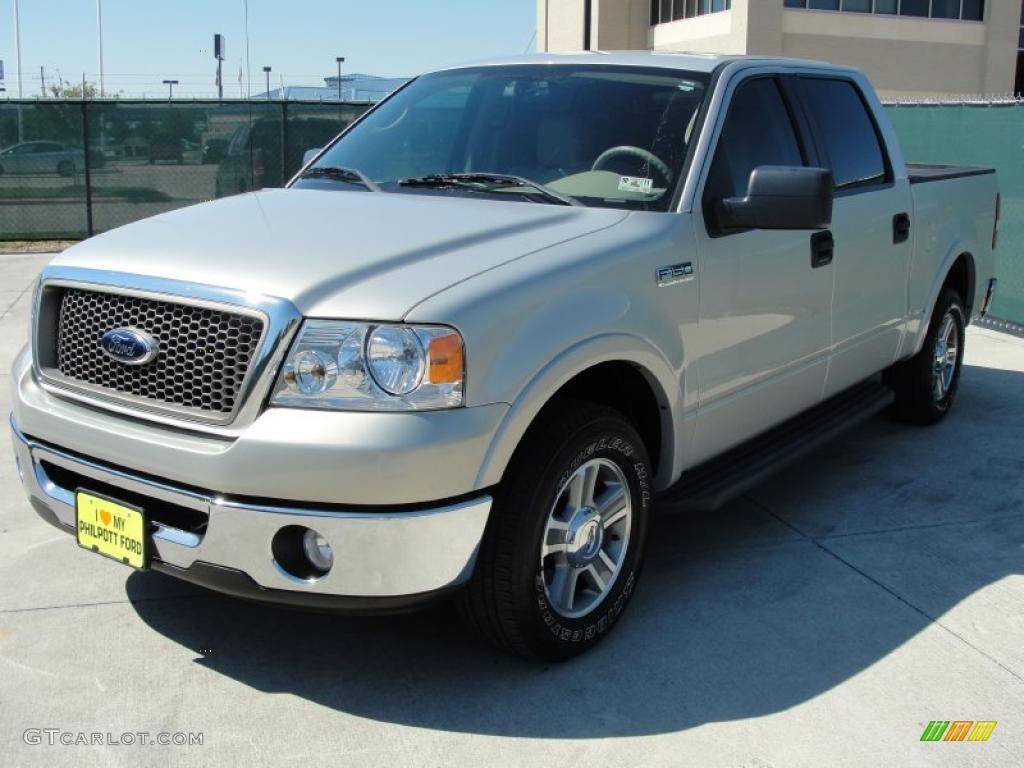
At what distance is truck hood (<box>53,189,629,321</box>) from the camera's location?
3.14 meters

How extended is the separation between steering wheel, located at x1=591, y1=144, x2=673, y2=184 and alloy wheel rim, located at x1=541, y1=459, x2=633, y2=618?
1122 mm

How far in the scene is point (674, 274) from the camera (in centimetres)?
385

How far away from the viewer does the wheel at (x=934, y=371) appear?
6.23 metres

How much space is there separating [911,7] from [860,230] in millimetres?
39802

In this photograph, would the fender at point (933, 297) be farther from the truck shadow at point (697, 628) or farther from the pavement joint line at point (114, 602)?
the pavement joint line at point (114, 602)

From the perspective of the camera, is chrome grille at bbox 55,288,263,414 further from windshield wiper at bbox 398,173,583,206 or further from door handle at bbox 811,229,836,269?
door handle at bbox 811,229,836,269

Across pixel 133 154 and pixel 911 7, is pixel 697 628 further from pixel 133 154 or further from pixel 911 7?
pixel 911 7

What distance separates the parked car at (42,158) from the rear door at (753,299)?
13256 millimetres

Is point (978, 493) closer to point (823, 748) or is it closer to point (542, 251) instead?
point (823, 748)

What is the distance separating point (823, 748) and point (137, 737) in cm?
194

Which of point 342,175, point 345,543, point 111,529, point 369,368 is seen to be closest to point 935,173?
point 342,175

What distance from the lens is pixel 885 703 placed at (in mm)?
3469

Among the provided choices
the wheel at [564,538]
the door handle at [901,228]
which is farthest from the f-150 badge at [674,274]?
the door handle at [901,228]

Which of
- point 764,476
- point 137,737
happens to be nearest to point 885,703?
point 764,476
